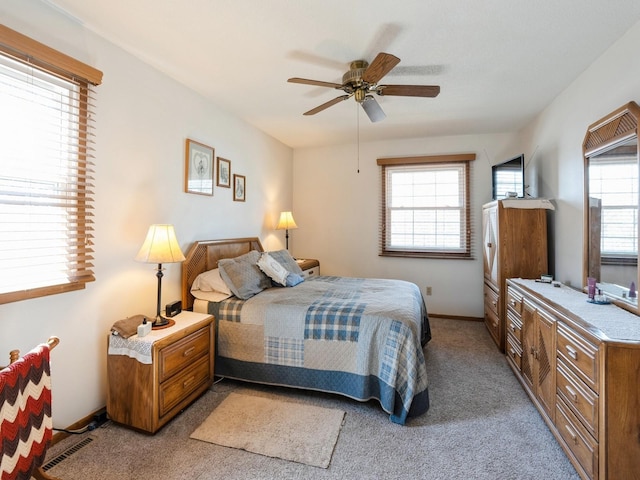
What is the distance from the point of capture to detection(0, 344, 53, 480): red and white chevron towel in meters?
1.04

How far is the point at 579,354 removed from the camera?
5.17 ft

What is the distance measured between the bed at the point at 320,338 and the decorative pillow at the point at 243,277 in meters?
0.01

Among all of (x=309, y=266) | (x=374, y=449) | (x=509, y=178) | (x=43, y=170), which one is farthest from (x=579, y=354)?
(x=309, y=266)

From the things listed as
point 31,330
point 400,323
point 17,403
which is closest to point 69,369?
point 31,330

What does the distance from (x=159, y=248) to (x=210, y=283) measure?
2.35ft

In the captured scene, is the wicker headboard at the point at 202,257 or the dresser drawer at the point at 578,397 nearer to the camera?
the dresser drawer at the point at 578,397

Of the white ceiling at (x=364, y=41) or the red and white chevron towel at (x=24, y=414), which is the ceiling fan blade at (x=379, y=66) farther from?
the red and white chevron towel at (x=24, y=414)

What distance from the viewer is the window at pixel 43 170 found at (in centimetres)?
161

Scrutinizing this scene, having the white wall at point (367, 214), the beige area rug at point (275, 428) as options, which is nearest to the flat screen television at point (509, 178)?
the white wall at point (367, 214)

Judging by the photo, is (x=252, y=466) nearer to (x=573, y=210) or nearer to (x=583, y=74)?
(x=573, y=210)

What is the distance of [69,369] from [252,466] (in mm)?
1286

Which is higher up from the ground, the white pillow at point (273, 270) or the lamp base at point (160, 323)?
the white pillow at point (273, 270)

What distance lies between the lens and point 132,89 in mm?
2285

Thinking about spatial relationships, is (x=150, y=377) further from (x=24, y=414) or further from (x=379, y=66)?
(x=379, y=66)
